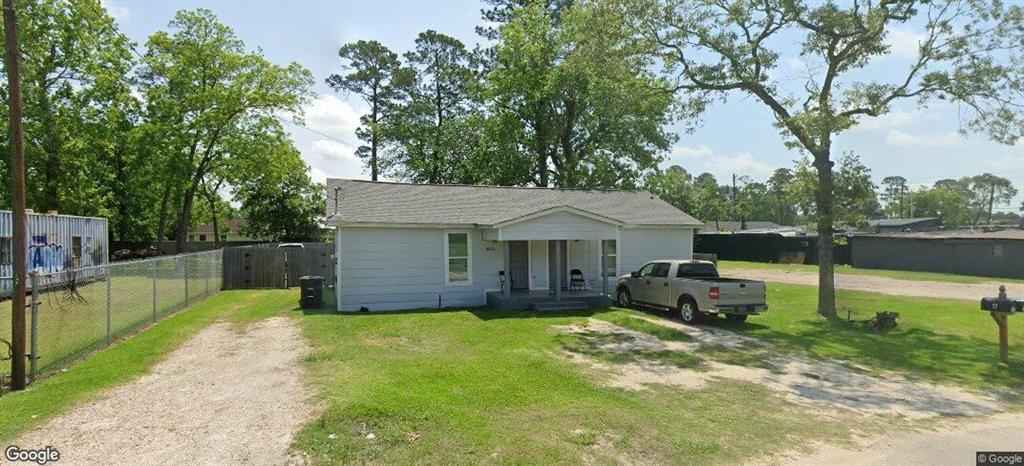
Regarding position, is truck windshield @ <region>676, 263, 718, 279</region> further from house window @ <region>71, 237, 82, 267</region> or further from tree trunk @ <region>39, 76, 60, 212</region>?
tree trunk @ <region>39, 76, 60, 212</region>

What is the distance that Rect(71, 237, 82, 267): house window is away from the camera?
2378 cm

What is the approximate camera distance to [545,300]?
16844mm

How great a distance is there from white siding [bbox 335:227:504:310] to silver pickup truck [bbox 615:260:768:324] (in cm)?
442

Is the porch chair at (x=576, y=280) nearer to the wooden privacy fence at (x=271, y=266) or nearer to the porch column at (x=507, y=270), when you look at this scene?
the porch column at (x=507, y=270)

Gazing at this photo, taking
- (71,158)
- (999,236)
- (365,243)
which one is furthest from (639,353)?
(71,158)

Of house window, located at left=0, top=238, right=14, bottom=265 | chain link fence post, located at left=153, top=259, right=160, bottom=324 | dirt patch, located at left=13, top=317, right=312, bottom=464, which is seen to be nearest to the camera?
dirt patch, located at left=13, top=317, right=312, bottom=464

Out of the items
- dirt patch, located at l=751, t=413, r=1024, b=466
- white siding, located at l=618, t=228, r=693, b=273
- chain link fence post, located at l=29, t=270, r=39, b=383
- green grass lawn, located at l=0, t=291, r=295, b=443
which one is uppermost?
white siding, located at l=618, t=228, r=693, b=273

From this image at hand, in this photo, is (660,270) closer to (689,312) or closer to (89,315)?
(689,312)

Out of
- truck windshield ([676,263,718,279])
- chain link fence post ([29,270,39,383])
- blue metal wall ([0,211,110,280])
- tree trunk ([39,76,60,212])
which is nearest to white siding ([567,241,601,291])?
truck windshield ([676,263,718,279])

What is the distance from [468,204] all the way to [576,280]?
4.48 m

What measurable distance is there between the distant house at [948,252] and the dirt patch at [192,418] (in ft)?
115

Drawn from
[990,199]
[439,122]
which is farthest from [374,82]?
[990,199]

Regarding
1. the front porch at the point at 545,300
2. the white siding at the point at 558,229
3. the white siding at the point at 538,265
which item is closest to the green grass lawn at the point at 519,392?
the front porch at the point at 545,300

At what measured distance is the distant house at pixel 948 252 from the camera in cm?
2919
